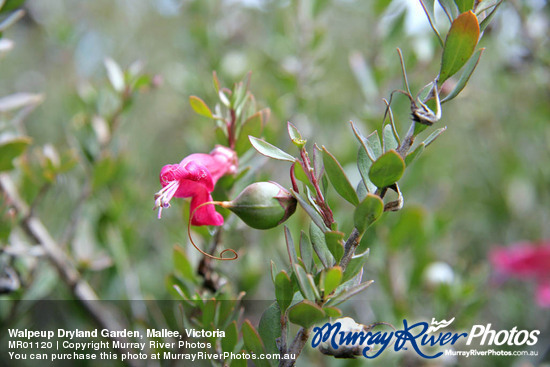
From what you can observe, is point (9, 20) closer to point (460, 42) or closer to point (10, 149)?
point (10, 149)

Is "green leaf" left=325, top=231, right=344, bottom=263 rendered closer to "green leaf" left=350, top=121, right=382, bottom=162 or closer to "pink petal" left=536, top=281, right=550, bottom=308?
"green leaf" left=350, top=121, right=382, bottom=162

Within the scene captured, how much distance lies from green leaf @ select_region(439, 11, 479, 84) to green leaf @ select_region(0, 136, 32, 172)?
0.87 metres

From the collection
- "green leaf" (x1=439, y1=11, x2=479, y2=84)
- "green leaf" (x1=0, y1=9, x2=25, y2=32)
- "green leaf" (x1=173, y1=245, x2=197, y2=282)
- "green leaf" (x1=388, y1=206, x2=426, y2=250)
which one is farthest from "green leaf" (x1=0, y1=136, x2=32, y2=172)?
"green leaf" (x1=388, y1=206, x2=426, y2=250)

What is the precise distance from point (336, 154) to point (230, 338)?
959mm

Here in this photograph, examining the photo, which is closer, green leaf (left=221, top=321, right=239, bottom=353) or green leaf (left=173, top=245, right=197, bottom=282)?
green leaf (left=221, top=321, right=239, bottom=353)

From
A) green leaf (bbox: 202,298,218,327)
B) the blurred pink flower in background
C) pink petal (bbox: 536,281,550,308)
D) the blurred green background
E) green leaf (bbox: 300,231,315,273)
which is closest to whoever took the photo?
green leaf (bbox: 300,231,315,273)

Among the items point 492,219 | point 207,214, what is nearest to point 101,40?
point 207,214

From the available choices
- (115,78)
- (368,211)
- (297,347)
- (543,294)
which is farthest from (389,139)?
(543,294)

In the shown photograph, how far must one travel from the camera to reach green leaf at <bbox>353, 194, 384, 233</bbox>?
23.2 inches

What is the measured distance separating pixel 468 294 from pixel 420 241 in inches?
8.7

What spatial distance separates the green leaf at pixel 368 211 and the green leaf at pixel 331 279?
0.07m

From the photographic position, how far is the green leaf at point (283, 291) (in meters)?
0.65

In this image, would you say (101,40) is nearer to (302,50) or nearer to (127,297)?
(302,50)

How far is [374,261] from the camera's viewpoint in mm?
1492
